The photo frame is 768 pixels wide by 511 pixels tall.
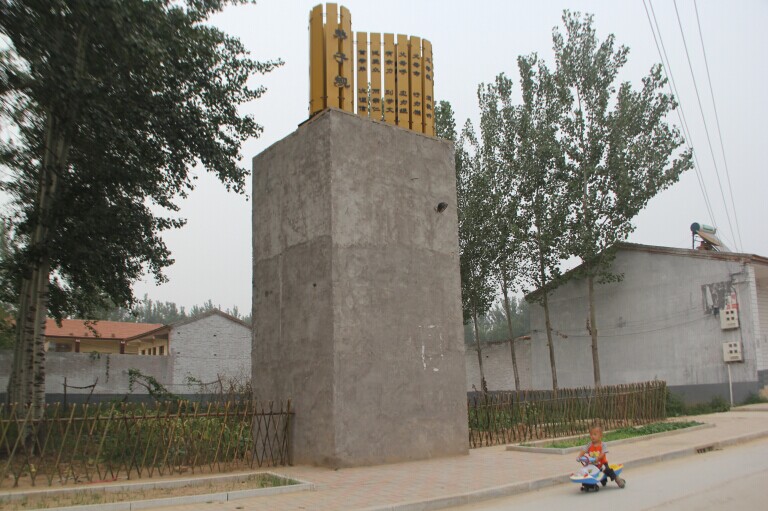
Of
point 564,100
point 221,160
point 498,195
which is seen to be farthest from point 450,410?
point 564,100

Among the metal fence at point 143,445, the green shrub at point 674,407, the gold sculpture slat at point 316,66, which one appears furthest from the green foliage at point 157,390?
the green shrub at point 674,407

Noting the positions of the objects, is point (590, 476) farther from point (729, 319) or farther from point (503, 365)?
point (503, 365)

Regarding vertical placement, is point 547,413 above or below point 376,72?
below

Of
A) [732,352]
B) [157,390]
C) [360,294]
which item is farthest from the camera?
[732,352]

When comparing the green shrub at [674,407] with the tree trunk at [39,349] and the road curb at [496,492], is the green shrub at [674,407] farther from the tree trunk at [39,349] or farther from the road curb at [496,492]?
the tree trunk at [39,349]

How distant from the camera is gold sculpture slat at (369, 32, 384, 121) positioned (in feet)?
41.7

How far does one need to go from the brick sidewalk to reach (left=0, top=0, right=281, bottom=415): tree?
7371mm

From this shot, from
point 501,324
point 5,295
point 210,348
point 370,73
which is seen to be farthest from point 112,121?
point 501,324

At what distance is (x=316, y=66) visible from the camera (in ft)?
40.7

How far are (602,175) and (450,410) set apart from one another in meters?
18.3

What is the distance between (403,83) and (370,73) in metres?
0.82

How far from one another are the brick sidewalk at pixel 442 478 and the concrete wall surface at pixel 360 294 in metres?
0.71

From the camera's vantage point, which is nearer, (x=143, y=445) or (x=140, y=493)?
(x=140, y=493)

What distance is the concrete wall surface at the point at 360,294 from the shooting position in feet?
36.1
